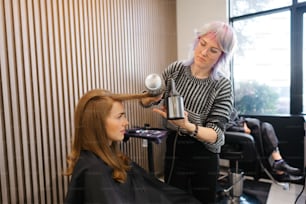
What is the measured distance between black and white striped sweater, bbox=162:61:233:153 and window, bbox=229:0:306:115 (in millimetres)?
2142

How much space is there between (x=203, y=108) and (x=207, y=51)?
0.29 m

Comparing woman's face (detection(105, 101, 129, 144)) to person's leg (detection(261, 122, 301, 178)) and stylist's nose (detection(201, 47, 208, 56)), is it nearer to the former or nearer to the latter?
stylist's nose (detection(201, 47, 208, 56))

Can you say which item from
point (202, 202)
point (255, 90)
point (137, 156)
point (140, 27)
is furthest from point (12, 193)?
point (255, 90)

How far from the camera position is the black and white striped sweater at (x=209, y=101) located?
1.27 metres

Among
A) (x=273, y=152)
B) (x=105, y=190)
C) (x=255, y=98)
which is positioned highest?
(x=255, y=98)

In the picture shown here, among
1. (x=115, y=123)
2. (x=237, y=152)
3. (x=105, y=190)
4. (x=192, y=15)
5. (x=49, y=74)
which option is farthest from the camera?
(x=192, y=15)

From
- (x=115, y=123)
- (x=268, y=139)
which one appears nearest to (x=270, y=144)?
(x=268, y=139)

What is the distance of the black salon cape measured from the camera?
1.08 metres

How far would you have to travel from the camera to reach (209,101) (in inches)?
51.1

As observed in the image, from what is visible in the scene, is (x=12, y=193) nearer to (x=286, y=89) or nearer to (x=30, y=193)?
(x=30, y=193)

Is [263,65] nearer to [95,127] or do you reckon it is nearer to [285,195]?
[285,195]

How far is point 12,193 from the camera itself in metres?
1.60

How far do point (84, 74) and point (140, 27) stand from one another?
1.05m

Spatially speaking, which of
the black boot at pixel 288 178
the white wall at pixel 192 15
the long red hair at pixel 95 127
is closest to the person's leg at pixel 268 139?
the black boot at pixel 288 178
